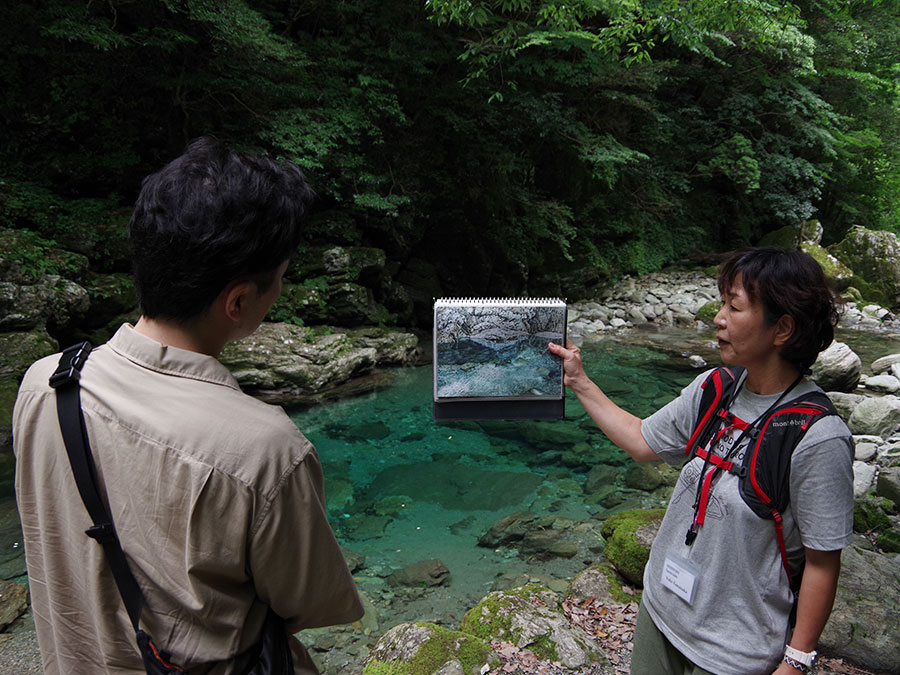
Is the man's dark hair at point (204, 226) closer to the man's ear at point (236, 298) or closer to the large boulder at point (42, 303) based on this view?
the man's ear at point (236, 298)

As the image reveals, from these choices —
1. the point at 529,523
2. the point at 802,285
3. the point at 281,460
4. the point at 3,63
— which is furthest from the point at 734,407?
the point at 3,63

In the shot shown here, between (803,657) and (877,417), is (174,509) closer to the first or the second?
(803,657)

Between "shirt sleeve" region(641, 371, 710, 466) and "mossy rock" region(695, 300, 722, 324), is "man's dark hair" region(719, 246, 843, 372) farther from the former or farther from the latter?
"mossy rock" region(695, 300, 722, 324)

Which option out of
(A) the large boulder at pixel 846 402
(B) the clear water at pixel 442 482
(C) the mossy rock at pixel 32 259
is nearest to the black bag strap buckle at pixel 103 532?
(B) the clear water at pixel 442 482

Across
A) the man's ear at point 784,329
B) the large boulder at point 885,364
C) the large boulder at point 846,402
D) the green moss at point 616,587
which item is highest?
the man's ear at point 784,329

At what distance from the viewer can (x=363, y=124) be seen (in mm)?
9141

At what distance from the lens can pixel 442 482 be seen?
223 inches

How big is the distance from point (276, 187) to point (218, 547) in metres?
0.64

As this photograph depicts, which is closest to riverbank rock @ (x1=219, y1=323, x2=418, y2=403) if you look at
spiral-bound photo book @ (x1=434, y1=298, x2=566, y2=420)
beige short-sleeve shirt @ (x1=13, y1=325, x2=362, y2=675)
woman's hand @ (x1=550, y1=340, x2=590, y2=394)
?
spiral-bound photo book @ (x1=434, y1=298, x2=566, y2=420)

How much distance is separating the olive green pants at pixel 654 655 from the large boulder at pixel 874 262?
1678 cm

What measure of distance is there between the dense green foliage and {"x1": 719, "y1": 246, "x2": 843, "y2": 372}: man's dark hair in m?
4.51

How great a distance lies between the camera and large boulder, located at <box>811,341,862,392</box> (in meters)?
7.60

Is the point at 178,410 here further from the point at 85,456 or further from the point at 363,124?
the point at 363,124

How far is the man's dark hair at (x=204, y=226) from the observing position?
3.14 ft
